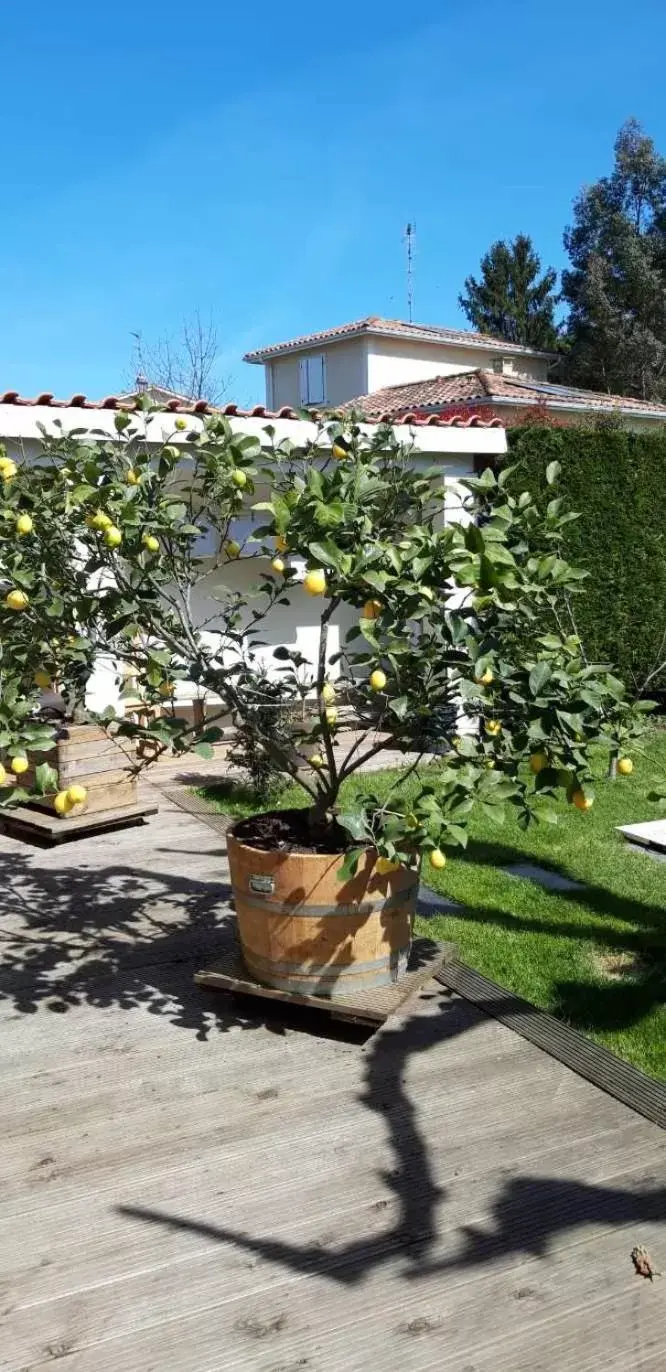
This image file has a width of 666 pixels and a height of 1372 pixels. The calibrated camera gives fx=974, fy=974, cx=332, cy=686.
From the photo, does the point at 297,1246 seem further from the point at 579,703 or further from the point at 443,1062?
the point at 579,703

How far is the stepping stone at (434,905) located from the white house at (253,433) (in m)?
3.25

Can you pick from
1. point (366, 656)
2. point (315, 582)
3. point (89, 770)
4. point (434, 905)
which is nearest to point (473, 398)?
point (89, 770)

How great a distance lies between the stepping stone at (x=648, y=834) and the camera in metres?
6.27

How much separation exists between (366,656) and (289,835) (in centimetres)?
130

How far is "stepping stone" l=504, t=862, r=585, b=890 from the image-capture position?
224 inches

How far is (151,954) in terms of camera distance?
4770 millimetres

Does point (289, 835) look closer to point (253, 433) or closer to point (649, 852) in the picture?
point (649, 852)

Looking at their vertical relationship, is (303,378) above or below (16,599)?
above

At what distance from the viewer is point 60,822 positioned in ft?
22.3

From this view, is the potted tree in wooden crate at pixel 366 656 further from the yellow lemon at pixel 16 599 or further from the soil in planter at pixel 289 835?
the yellow lemon at pixel 16 599

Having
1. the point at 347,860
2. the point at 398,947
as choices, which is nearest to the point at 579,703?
the point at 347,860

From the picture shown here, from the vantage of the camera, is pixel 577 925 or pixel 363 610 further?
→ pixel 577 925

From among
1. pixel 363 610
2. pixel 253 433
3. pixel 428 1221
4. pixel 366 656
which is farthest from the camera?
pixel 253 433

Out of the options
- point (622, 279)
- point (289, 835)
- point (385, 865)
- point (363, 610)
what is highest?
point (622, 279)
